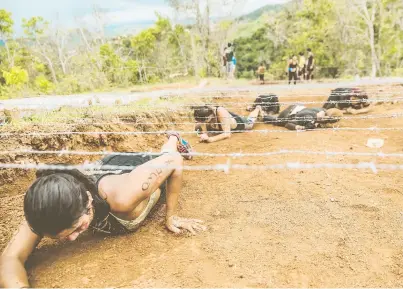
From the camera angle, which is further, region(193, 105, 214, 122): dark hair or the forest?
the forest

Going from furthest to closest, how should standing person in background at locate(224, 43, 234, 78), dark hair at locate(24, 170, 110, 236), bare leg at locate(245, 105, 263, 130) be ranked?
1. standing person in background at locate(224, 43, 234, 78)
2. bare leg at locate(245, 105, 263, 130)
3. dark hair at locate(24, 170, 110, 236)

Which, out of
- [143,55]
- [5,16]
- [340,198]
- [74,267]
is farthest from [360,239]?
[143,55]

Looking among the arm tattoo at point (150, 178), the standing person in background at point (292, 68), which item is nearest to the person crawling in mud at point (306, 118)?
the arm tattoo at point (150, 178)

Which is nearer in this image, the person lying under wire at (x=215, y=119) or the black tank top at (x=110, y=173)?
the black tank top at (x=110, y=173)

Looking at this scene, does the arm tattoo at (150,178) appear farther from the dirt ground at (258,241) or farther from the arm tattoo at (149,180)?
the dirt ground at (258,241)

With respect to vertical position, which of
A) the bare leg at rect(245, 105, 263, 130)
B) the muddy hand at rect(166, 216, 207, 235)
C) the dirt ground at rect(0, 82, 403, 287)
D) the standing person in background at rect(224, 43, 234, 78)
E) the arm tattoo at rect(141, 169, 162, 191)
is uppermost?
the standing person in background at rect(224, 43, 234, 78)

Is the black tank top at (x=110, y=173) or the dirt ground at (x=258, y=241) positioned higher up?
the black tank top at (x=110, y=173)

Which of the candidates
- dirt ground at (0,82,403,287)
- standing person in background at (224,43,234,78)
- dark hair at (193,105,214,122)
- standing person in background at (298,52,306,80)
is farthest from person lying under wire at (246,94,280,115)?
standing person in background at (298,52,306,80)

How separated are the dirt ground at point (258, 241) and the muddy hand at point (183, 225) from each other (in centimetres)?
5

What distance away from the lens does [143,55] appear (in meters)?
20.2

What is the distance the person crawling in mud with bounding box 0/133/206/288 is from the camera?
1.41 m

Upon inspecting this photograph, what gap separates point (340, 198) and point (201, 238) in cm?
123

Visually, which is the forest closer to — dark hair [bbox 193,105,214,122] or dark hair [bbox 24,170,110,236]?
dark hair [bbox 193,105,214,122]

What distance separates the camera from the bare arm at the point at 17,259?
1.51 metres
